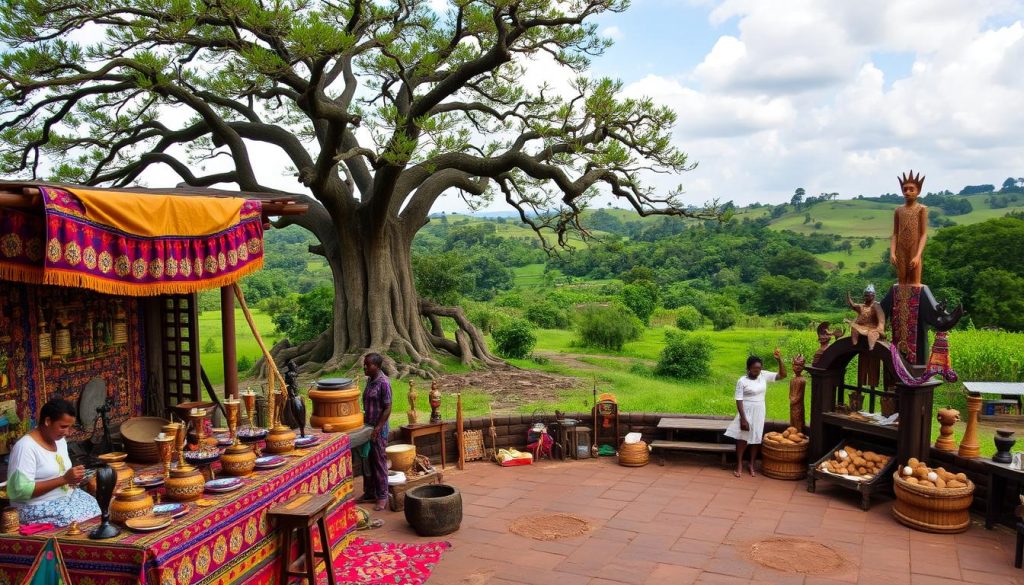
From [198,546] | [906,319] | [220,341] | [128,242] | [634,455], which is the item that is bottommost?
[220,341]

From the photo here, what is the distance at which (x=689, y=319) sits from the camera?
2872cm

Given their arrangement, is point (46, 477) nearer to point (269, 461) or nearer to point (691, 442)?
point (269, 461)

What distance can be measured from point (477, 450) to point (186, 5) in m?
8.29

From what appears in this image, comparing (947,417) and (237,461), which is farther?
(947,417)

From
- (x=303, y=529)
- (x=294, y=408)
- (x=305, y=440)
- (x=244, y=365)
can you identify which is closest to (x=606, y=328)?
(x=244, y=365)

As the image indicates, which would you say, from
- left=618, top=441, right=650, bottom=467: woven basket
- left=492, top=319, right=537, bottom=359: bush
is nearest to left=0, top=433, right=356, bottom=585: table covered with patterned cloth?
left=618, top=441, right=650, bottom=467: woven basket

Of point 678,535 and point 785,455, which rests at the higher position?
point 785,455

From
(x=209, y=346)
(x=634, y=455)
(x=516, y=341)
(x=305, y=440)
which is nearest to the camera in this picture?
(x=305, y=440)

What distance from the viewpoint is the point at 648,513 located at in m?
7.17

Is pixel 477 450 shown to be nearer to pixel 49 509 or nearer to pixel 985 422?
pixel 49 509

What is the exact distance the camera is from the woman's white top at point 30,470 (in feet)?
14.4

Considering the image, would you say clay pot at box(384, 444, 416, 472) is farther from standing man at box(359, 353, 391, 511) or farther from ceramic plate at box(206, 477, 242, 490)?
ceramic plate at box(206, 477, 242, 490)

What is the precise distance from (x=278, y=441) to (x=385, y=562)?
4.34 feet

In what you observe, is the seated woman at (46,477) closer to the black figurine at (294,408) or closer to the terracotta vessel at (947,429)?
the black figurine at (294,408)
